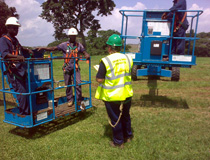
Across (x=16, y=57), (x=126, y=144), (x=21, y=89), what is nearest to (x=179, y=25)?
(x=126, y=144)

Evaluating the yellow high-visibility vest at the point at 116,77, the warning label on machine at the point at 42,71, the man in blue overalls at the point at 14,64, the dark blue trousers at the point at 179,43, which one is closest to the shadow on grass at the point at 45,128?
the man in blue overalls at the point at 14,64

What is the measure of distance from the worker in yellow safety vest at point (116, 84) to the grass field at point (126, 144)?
1.66 ft

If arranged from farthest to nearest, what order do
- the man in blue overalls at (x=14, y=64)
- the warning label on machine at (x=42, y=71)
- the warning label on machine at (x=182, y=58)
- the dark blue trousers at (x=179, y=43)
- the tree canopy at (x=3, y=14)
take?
the tree canopy at (x=3, y=14)
the dark blue trousers at (x=179, y=43)
the warning label on machine at (x=182, y=58)
the warning label on machine at (x=42, y=71)
the man in blue overalls at (x=14, y=64)

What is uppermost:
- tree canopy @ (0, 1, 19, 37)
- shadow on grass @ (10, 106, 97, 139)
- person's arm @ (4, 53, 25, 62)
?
tree canopy @ (0, 1, 19, 37)

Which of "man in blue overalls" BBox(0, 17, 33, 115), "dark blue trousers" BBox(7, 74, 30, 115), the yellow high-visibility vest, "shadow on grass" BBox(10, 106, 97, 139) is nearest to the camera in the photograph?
the yellow high-visibility vest

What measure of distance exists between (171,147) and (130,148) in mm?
832

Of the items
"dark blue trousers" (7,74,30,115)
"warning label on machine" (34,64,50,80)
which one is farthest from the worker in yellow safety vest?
"dark blue trousers" (7,74,30,115)

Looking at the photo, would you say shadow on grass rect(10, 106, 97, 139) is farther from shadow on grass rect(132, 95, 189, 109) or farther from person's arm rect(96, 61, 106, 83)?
shadow on grass rect(132, 95, 189, 109)

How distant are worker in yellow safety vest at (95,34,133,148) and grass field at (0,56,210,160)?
0.50 m

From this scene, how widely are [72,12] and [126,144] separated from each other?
3080 cm

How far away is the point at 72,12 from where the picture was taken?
3212 centimetres

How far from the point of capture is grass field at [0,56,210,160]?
3.91m

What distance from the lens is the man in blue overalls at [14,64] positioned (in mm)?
→ 4227

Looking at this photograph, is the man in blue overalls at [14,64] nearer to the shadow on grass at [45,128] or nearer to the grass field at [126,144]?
the shadow on grass at [45,128]
